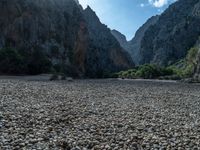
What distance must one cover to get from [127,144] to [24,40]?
279ft

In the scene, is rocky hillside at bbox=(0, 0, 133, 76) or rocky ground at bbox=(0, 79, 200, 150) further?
rocky hillside at bbox=(0, 0, 133, 76)

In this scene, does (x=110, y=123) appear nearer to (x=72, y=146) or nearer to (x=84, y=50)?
(x=72, y=146)

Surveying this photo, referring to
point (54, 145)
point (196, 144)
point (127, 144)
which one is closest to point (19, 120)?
point (54, 145)

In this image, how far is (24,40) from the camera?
307ft

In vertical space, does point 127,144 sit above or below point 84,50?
below

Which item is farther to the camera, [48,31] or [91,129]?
[48,31]

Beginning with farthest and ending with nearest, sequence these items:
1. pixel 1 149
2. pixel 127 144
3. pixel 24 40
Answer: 1. pixel 24 40
2. pixel 127 144
3. pixel 1 149

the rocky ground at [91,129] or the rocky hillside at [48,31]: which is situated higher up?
the rocky hillside at [48,31]

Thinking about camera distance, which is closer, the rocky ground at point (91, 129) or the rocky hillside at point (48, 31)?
the rocky ground at point (91, 129)

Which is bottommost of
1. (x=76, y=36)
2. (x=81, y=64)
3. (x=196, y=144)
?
(x=196, y=144)

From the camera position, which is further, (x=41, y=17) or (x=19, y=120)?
(x=41, y=17)

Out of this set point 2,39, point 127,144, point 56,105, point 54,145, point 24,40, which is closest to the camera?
point 54,145

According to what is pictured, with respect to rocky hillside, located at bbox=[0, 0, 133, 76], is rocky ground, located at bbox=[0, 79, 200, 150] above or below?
below

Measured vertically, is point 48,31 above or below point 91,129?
above
